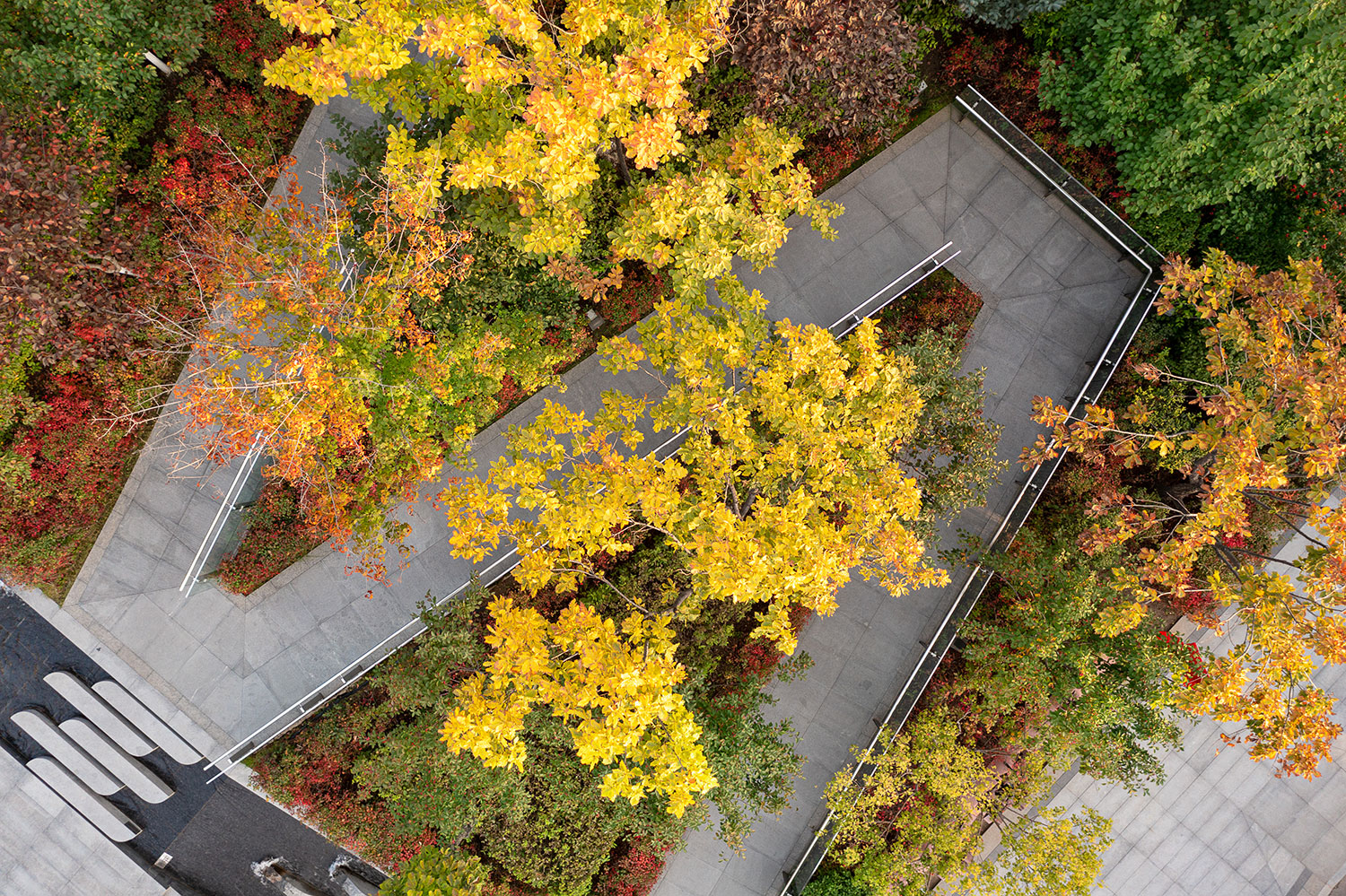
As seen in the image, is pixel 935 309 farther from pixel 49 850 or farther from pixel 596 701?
pixel 49 850

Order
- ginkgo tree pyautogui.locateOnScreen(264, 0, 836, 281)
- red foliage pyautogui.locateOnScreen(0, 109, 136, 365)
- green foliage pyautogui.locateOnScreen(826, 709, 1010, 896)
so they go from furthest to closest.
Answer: green foliage pyautogui.locateOnScreen(826, 709, 1010, 896), red foliage pyautogui.locateOnScreen(0, 109, 136, 365), ginkgo tree pyautogui.locateOnScreen(264, 0, 836, 281)

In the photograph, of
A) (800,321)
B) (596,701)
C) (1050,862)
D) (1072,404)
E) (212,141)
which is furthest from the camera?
(800,321)

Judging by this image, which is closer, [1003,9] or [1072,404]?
[1003,9]

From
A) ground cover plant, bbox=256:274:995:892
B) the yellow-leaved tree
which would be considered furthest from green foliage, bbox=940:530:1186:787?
the yellow-leaved tree

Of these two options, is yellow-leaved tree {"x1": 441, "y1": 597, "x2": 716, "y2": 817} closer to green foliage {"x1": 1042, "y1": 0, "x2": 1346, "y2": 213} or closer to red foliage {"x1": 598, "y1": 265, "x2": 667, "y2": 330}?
red foliage {"x1": 598, "y1": 265, "x2": 667, "y2": 330}

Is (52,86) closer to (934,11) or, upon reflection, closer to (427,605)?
(427,605)

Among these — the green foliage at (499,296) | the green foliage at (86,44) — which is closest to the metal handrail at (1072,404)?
the green foliage at (499,296)

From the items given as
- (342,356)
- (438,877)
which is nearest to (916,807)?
(438,877)
